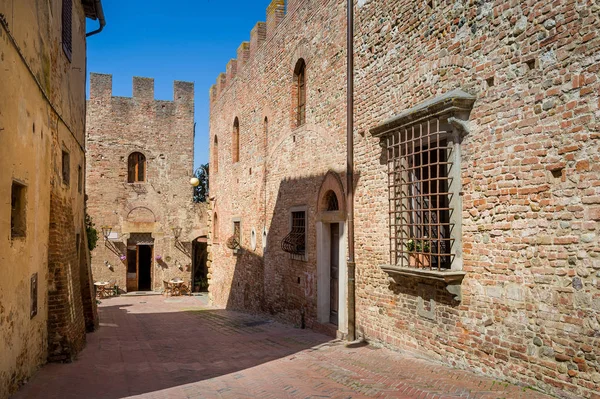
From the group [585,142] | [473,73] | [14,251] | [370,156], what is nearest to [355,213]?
[370,156]

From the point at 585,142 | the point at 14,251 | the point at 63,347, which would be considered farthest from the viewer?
the point at 63,347

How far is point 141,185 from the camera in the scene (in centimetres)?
2494

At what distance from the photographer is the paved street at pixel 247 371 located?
6.07 meters

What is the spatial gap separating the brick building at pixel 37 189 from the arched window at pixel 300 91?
4704 millimetres

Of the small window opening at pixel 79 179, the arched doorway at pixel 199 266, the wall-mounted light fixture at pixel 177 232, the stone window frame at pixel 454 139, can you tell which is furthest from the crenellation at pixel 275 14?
the arched doorway at pixel 199 266

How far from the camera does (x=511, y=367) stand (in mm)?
5914

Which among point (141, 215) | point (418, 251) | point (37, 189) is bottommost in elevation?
point (418, 251)

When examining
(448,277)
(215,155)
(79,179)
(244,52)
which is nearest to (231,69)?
(244,52)

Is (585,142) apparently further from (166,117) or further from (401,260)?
(166,117)

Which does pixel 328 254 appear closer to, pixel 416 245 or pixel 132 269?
pixel 416 245

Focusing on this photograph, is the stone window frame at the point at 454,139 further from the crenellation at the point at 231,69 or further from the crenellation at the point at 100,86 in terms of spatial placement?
the crenellation at the point at 100,86

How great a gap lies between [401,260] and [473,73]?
2778 mm

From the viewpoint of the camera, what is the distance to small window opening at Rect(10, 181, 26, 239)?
6.22 m

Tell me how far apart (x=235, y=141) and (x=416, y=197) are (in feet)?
37.0
